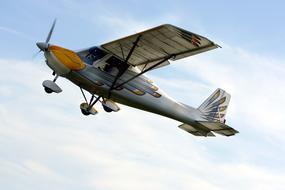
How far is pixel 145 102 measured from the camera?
944 inches

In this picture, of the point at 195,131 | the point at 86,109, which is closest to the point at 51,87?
the point at 86,109

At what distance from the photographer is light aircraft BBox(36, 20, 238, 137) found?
22.1 meters

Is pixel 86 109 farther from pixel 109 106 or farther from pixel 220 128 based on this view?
pixel 220 128

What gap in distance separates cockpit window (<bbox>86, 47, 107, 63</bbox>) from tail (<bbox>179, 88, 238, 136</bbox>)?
4.86 meters

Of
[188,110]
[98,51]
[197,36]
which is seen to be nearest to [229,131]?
[188,110]

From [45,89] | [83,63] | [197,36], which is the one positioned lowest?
[45,89]

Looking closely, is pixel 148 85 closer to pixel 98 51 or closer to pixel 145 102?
pixel 145 102

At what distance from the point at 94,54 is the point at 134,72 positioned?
183cm

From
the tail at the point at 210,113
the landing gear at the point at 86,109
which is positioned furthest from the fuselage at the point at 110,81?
the landing gear at the point at 86,109

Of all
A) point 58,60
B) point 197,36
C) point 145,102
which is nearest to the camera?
point 197,36

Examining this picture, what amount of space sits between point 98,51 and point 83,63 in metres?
0.84

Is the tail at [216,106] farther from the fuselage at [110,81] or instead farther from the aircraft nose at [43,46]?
the aircraft nose at [43,46]

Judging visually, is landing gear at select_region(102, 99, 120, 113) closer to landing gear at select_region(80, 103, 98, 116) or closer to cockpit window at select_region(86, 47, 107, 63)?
landing gear at select_region(80, 103, 98, 116)

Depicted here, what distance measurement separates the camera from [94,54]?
76.6 feet
